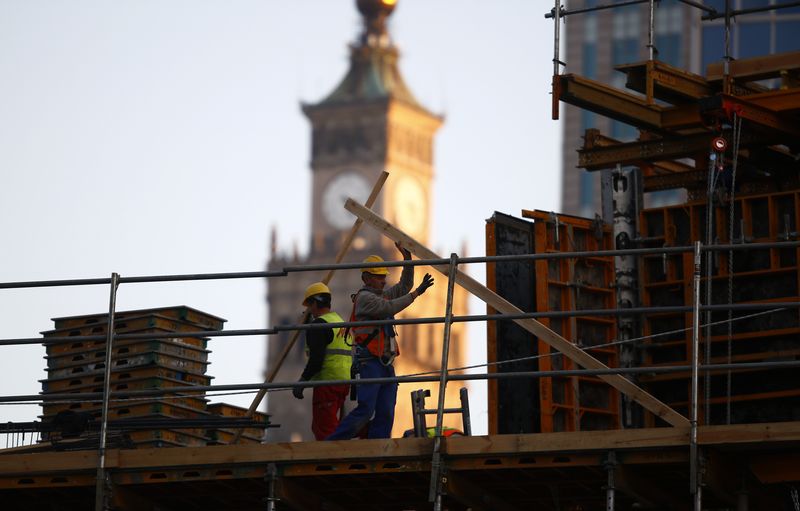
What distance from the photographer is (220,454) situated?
626 inches

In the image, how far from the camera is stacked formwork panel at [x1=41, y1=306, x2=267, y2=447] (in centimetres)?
1859

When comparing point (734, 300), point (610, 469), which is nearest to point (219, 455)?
point (610, 469)

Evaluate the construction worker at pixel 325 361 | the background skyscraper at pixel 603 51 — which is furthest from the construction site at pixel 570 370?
the background skyscraper at pixel 603 51

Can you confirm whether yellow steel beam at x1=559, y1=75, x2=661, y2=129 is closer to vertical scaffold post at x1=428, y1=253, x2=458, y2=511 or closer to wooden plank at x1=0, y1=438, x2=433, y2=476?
vertical scaffold post at x1=428, y1=253, x2=458, y2=511

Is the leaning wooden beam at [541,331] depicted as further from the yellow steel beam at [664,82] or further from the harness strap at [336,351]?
the yellow steel beam at [664,82]

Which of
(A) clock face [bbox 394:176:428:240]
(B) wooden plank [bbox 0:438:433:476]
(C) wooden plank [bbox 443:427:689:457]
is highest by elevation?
(A) clock face [bbox 394:176:428:240]

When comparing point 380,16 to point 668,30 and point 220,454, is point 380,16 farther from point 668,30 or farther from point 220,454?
point 220,454

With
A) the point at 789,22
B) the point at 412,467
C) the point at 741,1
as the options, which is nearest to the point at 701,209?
the point at 412,467

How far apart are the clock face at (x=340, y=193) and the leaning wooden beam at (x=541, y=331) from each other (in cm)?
14836

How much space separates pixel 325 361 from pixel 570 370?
226 cm

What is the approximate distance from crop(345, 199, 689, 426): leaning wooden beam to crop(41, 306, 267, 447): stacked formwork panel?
2.28 m

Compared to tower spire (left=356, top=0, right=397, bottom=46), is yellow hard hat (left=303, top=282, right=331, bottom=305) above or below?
below

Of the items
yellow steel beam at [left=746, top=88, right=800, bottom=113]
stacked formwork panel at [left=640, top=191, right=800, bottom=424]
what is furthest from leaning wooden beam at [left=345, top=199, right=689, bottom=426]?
yellow steel beam at [left=746, top=88, right=800, bottom=113]

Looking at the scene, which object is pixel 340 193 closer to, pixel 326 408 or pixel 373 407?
pixel 326 408
